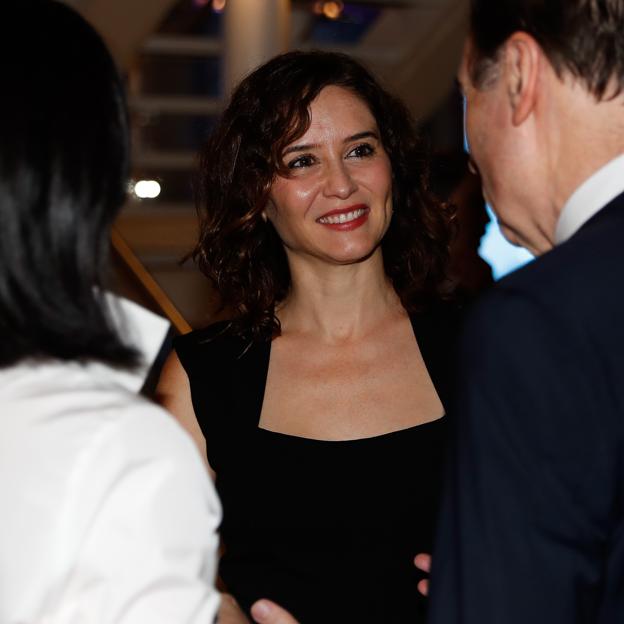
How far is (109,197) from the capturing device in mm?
1220

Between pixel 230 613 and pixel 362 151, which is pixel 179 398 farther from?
pixel 362 151

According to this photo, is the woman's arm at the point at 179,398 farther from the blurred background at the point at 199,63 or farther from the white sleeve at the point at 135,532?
the blurred background at the point at 199,63

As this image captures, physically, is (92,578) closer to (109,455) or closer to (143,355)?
(109,455)

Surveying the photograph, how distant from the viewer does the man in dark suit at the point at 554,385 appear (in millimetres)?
1163

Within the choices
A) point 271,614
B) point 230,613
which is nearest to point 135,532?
point 271,614

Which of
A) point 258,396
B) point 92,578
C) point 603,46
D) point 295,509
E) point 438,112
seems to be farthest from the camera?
point 438,112

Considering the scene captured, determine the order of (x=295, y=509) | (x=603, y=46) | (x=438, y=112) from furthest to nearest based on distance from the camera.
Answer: (x=438, y=112) → (x=295, y=509) → (x=603, y=46)

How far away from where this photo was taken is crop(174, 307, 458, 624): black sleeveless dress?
7.34 ft

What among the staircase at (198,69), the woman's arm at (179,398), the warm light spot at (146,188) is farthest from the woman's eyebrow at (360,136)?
the staircase at (198,69)

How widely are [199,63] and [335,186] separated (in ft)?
18.2

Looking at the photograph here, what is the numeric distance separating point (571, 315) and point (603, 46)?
35 cm

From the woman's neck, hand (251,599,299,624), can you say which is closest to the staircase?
the woman's neck

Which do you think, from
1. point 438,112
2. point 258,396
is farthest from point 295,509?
point 438,112

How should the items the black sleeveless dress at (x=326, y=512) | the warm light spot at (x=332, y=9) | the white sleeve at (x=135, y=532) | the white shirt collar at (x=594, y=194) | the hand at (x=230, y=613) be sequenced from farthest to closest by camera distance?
the warm light spot at (x=332, y=9), the black sleeveless dress at (x=326, y=512), the hand at (x=230, y=613), the white shirt collar at (x=594, y=194), the white sleeve at (x=135, y=532)
